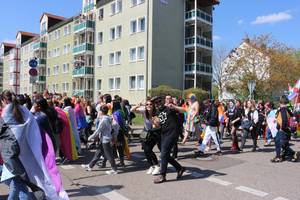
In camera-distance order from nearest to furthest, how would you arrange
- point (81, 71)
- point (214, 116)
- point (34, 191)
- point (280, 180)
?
point (34, 191), point (280, 180), point (214, 116), point (81, 71)

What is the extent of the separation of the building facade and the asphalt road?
2394cm

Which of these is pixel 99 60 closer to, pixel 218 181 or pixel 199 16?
pixel 199 16

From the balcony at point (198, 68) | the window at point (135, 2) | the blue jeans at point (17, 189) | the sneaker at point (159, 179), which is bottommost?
the sneaker at point (159, 179)

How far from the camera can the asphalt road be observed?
663cm

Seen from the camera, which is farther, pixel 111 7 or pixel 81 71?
pixel 81 71

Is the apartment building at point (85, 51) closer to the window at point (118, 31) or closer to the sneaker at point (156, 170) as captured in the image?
the window at point (118, 31)

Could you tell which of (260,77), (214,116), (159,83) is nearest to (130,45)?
(159,83)

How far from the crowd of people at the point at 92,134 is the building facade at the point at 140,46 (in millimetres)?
21554

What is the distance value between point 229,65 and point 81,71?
18.5 metres

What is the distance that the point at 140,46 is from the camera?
37.2m

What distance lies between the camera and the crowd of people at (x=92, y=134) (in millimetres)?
4848

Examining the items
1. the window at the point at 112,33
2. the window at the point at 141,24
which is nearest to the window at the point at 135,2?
the window at the point at 141,24

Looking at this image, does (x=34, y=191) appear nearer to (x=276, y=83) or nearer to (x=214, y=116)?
(x=214, y=116)

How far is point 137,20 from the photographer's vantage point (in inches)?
1485
